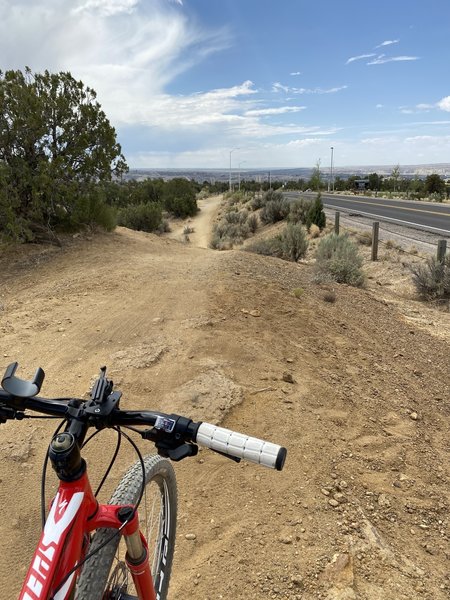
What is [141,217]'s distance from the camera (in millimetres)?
19156

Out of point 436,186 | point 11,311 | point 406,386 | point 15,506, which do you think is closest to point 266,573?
point 15,506

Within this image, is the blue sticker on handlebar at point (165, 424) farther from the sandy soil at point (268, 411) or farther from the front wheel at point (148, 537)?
the sandy soil at point (268, 411)

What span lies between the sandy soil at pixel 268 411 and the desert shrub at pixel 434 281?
6.15 feet

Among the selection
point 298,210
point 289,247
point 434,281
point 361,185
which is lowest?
point 434,281

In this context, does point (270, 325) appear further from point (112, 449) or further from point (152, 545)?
point (152, 545)

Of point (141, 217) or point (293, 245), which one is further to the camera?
point (141, 217)

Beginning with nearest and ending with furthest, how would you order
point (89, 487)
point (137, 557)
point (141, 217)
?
point (89, 487) < point (137, 557) < point (141, 217)

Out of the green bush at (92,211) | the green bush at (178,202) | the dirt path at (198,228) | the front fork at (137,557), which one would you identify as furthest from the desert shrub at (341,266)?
the green bush at (178,202)

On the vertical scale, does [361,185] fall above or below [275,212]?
above

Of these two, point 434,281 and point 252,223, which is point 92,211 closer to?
point 434,281

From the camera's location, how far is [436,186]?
45.0m

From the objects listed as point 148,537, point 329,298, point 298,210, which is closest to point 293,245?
point 329,298

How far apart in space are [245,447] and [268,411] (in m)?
2.57

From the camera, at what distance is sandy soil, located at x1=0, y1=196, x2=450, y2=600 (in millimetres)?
2533
